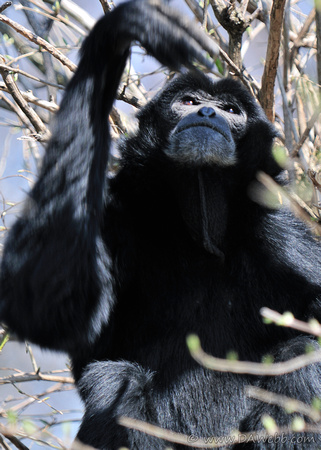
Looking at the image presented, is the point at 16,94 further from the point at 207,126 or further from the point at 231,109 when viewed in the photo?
the point at 231,109

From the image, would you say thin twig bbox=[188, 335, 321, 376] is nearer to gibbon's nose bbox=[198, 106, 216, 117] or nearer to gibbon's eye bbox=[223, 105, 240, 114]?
gibbon's nose bbox=[198, 106, 216, 117]

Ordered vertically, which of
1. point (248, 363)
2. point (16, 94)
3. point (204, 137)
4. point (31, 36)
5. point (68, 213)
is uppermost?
point (31, 36)

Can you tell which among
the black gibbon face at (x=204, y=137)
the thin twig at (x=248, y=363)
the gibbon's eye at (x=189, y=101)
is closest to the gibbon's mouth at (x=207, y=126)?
the black gibbon face at (x=204, y=137)

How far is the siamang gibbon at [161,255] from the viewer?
422cm

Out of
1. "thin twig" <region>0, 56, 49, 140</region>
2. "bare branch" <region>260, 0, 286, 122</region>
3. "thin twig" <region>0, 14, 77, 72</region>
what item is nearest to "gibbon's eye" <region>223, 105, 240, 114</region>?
"bare branch" <region>260, 0, 286, 122</region>

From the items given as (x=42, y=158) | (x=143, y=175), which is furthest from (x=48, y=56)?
(x=42, y=158)

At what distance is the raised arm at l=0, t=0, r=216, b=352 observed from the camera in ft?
13.8

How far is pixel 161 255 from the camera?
197 inches

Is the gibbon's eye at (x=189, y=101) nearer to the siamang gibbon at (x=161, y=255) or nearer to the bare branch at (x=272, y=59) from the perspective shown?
the siamang gibbon at (x=161, y=255)

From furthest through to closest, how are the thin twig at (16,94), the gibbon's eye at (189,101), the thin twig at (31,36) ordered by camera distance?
the gibbon's eye at (189,101) < the thin twig at (16,94) < the thin twig at (31,36)

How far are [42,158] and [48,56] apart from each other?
312 centimetres

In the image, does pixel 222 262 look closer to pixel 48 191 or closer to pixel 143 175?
pixel 143 175

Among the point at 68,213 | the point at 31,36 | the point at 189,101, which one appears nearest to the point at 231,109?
the point at 189,101

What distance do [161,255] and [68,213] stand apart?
105 cm
